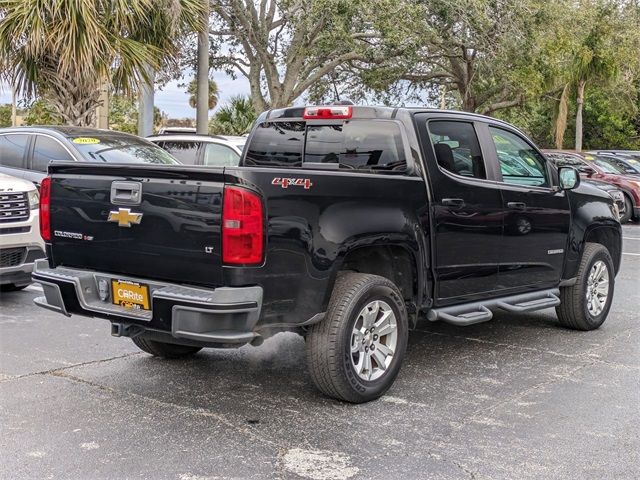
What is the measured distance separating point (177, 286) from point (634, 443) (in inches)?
107

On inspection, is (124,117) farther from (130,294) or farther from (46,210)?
(130,294)

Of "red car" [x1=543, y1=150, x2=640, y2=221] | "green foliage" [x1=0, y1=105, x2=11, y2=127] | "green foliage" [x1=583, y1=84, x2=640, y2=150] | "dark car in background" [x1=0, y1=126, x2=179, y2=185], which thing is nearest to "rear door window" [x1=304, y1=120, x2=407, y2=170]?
"dark car in background" [x1=0, y1=126, x2=179, y2=185]

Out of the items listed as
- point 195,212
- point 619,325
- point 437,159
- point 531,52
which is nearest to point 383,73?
point 531,52

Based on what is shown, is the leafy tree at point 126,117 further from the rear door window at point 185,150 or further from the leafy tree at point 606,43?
the rear door window at point 185,150

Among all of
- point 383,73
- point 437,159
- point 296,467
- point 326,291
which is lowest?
point 296,467

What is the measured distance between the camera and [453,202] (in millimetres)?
5664

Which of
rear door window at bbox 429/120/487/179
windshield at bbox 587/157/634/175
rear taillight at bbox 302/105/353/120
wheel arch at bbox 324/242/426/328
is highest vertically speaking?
windshield at bbox 587/157/634/175

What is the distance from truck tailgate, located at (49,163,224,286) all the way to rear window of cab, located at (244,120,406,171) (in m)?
1.58

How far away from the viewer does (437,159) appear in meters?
5.67

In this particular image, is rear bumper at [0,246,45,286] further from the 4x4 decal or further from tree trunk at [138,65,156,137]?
tree trunk at [138,65,156,137]

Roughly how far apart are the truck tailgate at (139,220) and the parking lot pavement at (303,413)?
900mm

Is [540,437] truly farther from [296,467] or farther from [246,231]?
[246,231]

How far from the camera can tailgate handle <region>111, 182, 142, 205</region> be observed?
4.60m

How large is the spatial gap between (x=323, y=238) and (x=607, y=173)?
1667 cm
